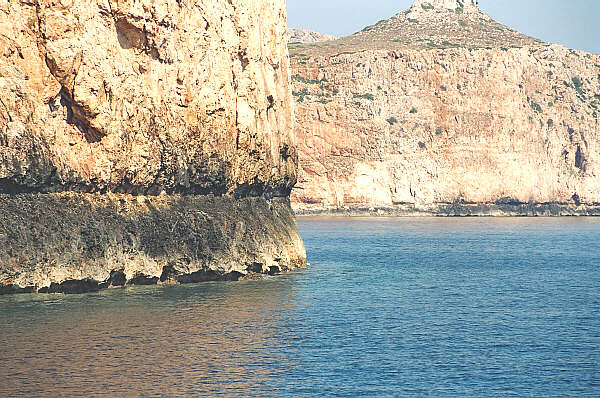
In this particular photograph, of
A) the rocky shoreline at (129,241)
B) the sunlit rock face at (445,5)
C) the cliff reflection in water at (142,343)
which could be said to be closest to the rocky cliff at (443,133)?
the sunlit rock face at (445,5)

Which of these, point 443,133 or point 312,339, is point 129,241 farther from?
point 443,133

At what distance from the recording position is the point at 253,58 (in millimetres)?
47938

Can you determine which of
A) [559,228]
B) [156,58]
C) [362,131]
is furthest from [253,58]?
[362,131]

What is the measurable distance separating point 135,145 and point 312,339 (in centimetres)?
1368

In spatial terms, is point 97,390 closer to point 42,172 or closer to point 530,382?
point 530,382

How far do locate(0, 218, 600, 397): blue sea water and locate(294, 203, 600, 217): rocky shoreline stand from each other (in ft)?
303

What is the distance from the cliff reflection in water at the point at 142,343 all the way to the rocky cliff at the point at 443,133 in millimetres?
105681

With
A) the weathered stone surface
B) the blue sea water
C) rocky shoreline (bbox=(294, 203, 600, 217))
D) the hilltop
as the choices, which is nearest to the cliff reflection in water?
the blue sea water

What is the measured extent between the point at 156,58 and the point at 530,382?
23.5m

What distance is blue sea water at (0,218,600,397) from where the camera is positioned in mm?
22875

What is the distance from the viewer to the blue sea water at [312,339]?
75.0 ft

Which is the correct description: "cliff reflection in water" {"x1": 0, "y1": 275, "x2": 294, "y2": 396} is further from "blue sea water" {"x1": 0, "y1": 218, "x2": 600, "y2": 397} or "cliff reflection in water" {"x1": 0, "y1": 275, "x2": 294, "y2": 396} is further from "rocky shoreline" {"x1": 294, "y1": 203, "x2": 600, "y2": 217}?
"rocky shoreline" {"x1": 294, "y1": 203, "x2": 600, "y2": 217}

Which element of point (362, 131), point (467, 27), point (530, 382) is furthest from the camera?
point (467, 27)

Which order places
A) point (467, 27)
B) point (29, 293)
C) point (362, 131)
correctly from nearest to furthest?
point (29, 293) → point (362, 131) → point (467, 27)
